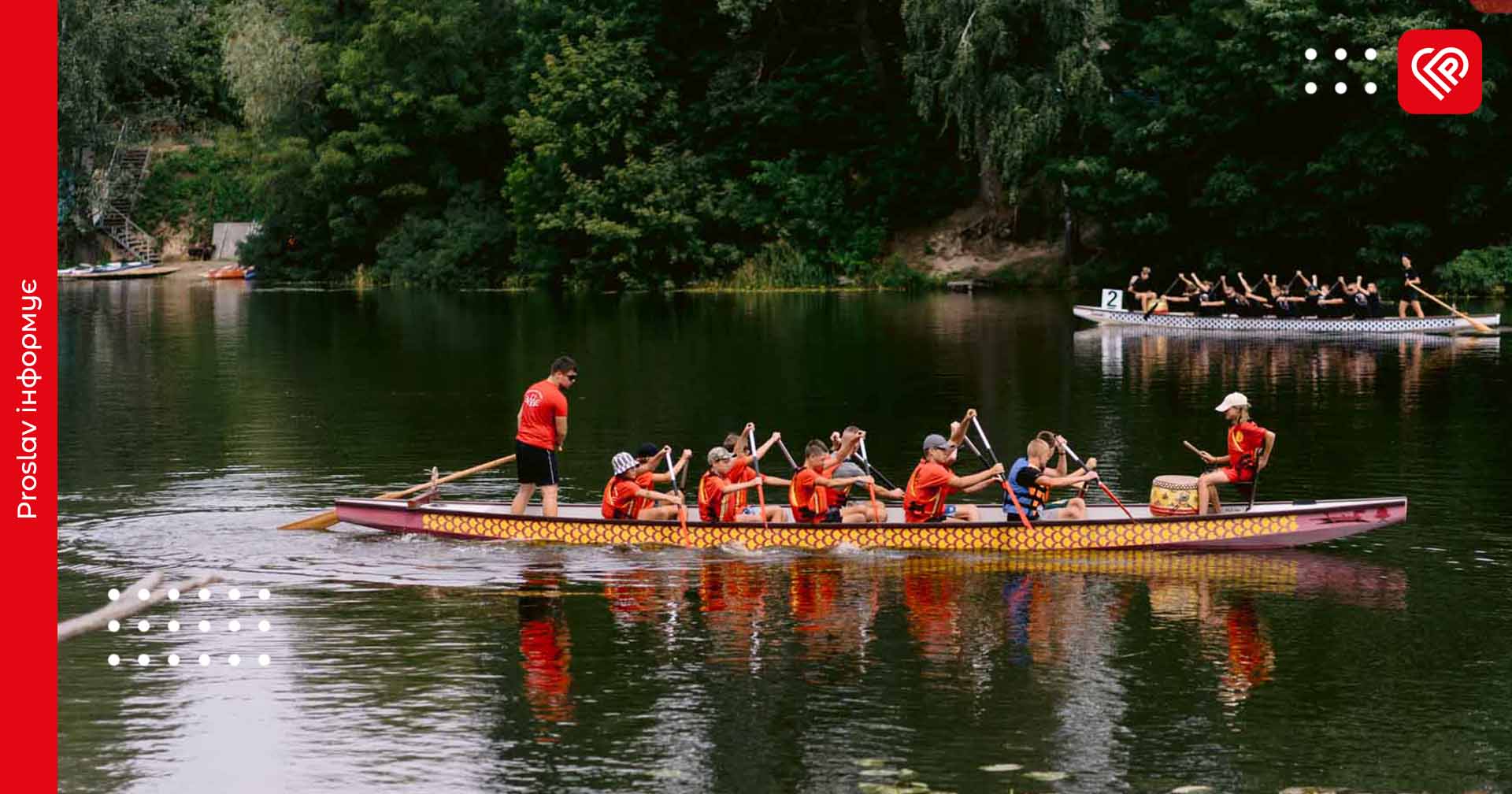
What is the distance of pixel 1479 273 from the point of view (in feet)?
213

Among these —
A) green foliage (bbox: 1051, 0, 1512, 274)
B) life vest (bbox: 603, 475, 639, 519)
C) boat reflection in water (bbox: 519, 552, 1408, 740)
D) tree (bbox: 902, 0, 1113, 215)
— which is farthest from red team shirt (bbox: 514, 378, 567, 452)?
tree (bbox: 902, 0, 1113, 215)

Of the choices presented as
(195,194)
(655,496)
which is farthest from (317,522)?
(195,194)

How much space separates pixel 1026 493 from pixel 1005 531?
0.66m

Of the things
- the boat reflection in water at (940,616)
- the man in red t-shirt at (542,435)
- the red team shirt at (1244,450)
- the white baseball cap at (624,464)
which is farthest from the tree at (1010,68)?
→ the boat reflection in water at (940,616)

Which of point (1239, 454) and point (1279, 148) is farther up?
point (1279, 148)

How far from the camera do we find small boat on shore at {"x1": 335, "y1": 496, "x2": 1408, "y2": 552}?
22.8 metres

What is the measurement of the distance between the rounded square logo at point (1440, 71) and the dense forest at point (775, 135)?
1876 mm

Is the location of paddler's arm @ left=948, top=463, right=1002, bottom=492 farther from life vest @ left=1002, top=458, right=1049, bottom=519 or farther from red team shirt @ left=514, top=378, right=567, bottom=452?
red team shirt @ left=514, top=378, right=567, bottom=452

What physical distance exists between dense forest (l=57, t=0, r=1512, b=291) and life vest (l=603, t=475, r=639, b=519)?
44.8m

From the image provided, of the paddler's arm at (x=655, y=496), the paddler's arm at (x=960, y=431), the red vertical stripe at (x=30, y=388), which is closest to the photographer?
the red vertical stripe at (x=30, y=388)

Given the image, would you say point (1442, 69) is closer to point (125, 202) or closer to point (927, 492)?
point (927, 492)

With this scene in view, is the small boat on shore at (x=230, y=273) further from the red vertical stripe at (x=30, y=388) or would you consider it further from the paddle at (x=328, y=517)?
the red vertical stripe at (x=30, y=388)

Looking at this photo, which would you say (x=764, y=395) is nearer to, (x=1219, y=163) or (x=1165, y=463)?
(x=1165, y=463)

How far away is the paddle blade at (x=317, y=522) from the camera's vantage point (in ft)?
82.2
